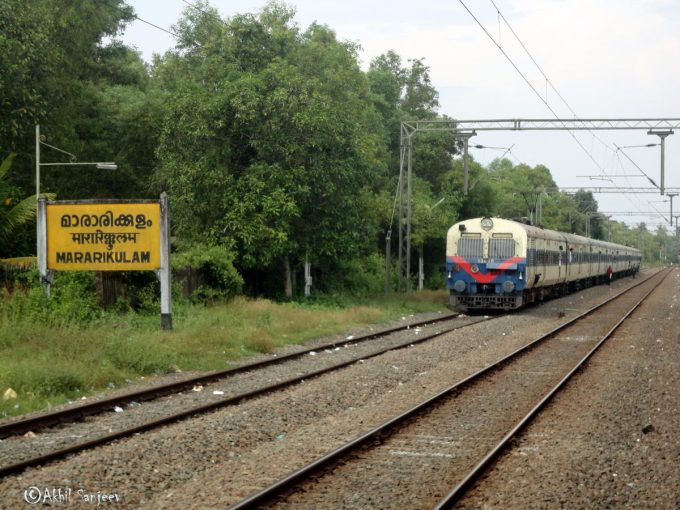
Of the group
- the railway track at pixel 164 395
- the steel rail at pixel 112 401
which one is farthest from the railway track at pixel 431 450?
the steel rail at pixel 112 401

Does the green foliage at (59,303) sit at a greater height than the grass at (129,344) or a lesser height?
Result: greater

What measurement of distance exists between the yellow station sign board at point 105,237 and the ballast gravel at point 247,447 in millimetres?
5667

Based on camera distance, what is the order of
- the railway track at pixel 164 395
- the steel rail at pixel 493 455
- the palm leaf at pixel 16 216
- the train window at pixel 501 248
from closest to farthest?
1. the steel rail at pixel 493 455
2. the railway track at pixel 164 395
3. the palm leaf at pixel 16 216
4. the train window at pixel 501 248

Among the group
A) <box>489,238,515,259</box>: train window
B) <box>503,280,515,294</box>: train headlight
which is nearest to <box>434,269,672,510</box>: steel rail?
<box>503,280,515,294</box>: train headlight

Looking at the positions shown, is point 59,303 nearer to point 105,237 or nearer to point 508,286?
point 105,237

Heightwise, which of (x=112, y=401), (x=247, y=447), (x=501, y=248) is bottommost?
(x=247, y=447)

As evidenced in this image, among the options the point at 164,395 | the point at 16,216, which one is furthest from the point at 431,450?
the point at 16,216

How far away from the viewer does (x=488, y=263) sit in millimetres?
29516

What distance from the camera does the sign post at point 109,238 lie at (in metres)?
18.4

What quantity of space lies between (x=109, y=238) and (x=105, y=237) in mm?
90

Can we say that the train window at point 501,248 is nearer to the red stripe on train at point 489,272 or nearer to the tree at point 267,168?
the red stripe on train at point 489,272

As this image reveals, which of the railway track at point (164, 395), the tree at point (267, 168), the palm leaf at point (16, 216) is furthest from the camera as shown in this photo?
the tree at point (267, 168)

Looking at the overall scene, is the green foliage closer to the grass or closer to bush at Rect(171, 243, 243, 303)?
the grass

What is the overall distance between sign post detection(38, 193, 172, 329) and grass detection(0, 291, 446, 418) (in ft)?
4.30
